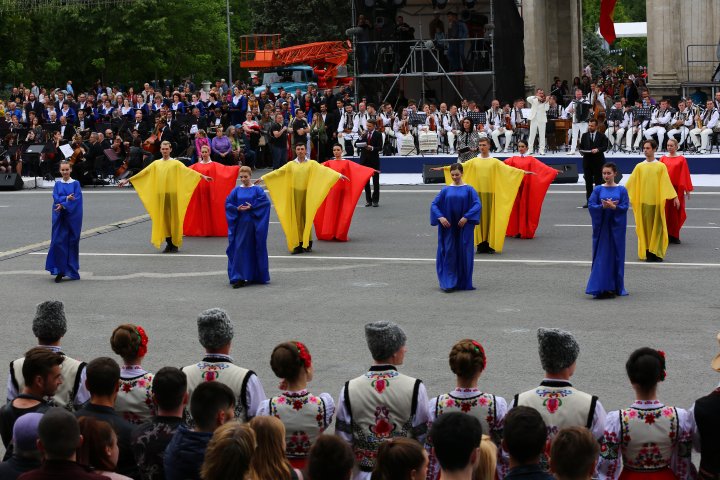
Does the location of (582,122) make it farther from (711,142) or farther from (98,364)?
(98,364)

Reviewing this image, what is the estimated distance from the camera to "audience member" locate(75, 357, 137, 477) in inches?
278

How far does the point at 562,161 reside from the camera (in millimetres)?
31375

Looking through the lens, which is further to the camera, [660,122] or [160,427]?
[660,122]

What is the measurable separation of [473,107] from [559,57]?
12.8m

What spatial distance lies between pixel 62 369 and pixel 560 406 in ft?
10.8

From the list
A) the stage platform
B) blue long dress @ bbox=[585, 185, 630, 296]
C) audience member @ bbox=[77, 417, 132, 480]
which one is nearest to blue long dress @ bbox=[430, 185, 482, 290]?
blue long dress @ bbox=[585, 185, 630, 296]

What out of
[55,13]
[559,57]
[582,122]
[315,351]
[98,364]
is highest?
[55,13]

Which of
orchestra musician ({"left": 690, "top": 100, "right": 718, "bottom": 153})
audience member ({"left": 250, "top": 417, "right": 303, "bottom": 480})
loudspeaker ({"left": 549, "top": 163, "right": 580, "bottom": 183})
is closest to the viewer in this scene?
audience member ({"left": 250, "top": 417, "right": 303, "bottom": 480})

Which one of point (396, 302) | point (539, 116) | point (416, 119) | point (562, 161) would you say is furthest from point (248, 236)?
point (416, 119)

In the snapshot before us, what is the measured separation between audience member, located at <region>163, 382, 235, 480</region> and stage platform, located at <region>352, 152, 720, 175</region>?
2357 centimetres

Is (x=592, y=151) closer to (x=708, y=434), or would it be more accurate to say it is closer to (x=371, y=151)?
(x=371, y=151)

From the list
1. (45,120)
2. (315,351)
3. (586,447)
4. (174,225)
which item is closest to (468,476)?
(586,447)

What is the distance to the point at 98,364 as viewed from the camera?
7297 millimetres

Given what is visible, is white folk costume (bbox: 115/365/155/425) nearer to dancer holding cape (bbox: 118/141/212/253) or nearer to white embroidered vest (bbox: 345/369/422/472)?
white embroidered vest (bbox: 345/369/422/472)
